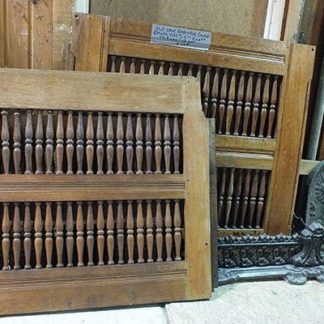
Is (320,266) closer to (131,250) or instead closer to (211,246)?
(211,246)

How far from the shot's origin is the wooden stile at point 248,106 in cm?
103

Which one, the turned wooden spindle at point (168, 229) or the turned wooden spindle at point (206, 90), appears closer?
the turned wooden spindle at point (168, 229)

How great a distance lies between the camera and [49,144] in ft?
2.75

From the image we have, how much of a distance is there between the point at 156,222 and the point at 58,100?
0.37 meters

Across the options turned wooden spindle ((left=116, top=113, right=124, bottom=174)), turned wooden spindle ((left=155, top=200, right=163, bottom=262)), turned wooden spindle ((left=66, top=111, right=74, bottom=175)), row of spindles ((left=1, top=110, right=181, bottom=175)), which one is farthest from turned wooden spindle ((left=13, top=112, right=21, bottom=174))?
turned wooden spindle ((left=155, top=200, right=163, bottom=262))

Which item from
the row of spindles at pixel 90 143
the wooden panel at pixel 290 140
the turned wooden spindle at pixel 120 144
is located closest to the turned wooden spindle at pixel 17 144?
the row of spindles at pixel 90 143

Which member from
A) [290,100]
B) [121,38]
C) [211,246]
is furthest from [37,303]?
[290,100]

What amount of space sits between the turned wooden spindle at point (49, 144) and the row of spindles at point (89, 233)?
0.29 feet

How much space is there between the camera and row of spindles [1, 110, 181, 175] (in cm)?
83

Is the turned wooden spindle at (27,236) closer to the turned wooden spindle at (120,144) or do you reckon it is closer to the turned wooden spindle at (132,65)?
the turned wooden spindle at (120,144)

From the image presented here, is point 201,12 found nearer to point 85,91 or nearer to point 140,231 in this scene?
point 85,91

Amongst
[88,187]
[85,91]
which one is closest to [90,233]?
[88,187]

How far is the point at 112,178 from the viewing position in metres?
0.86

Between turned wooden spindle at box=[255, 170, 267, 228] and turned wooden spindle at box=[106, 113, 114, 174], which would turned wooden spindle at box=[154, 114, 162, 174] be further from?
turned wooden spindle at box=[255, 170, 267, 228]
